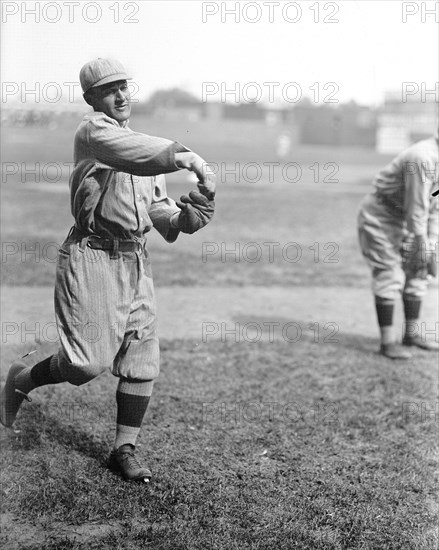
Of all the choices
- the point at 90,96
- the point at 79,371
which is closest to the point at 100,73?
the point at 90,96

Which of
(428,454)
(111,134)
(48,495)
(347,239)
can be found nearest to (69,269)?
(111,134)

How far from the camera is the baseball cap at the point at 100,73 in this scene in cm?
310

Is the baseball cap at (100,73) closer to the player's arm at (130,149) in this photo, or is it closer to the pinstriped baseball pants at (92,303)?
the player's arm at (130,149)

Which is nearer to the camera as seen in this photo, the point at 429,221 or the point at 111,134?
the point at 111,134

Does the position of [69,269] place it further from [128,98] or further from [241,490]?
[241,490]

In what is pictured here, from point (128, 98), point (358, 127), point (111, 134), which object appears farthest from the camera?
point (358, 127)

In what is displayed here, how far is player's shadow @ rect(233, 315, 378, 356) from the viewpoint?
6855 mm

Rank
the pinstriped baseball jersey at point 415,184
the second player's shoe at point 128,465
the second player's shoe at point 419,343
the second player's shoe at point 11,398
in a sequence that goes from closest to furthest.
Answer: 1. the second player's shoe at point 128,465
2. the second player's shoe at point 11,398
3. the pinstriped baseball jersey at point 415,184
4. the second player's shoe at point 419,343

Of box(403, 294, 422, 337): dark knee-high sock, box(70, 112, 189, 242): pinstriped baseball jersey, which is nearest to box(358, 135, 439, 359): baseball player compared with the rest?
box(403, 294, 422, 337): dark knee-high sock

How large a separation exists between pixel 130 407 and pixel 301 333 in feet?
11.5

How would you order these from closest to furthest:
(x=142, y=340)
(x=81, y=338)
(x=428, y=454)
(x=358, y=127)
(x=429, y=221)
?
(x=81, y=338)
(x=142, y=340)
(x=428, y=454)
(x=429, y=221)
(x=358, y=127)

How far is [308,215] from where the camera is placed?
1786 centimetres

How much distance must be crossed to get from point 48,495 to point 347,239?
11.1 meters

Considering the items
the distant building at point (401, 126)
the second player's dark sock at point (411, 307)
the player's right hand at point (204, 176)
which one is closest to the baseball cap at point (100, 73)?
the player's right hand at point (204, 176)
